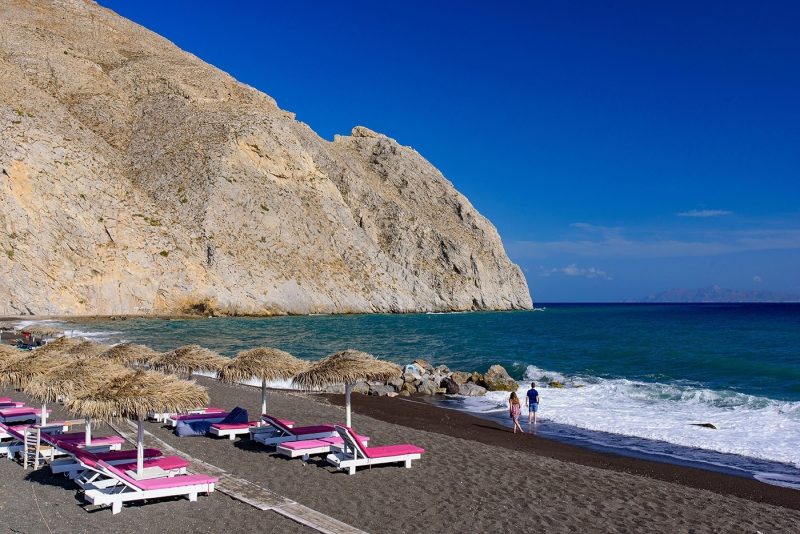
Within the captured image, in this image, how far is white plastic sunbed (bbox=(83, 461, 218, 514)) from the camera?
9.41 meters

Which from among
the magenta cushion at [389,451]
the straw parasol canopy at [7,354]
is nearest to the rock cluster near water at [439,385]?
A: the magenta cushion at [389,451]

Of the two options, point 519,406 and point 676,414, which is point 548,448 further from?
point 676,414

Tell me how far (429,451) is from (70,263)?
5764 cm

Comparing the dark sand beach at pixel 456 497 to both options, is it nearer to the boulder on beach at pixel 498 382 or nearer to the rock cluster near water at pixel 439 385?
the rock cluster near water at pixel 439 385

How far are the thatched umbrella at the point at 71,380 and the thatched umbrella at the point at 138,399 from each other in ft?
2.13

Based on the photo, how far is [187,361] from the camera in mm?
17297

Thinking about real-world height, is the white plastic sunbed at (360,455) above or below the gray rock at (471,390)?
above

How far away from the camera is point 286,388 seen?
2677 centimetres

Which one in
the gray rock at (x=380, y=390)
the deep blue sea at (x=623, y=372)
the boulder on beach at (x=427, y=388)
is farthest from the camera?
the boulder on beach at (x=427, y=388)

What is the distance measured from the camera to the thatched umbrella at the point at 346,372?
1303cm

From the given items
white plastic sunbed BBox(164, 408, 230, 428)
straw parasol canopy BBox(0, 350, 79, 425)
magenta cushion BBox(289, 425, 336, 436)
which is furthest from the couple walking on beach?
straw parasol canopy BBox(0, 350, 79, 425)

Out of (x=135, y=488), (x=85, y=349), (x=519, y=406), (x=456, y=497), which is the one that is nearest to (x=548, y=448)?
(x=519, y=406)

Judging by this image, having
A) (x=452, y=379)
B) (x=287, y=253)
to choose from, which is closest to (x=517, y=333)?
(x=287, y=253)

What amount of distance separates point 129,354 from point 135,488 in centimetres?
978
